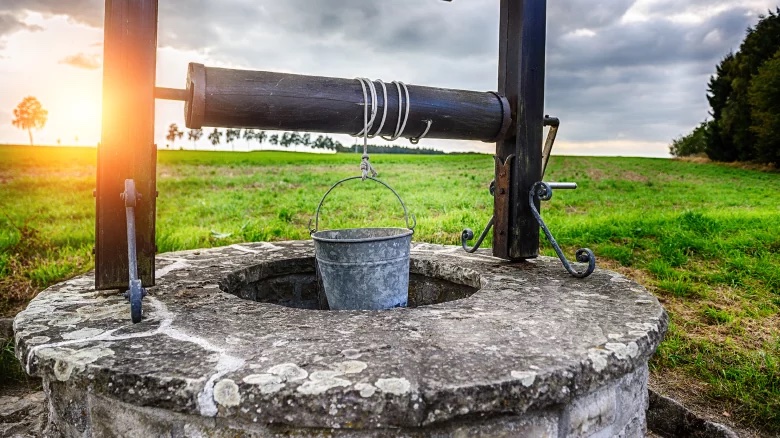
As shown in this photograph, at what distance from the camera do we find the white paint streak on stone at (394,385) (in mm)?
1618

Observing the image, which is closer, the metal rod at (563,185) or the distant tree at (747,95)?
the metal rod at (563,185)

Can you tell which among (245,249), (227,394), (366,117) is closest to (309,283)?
(245,249)

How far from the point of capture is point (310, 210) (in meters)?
8.69

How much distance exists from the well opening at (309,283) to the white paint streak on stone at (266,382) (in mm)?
1714

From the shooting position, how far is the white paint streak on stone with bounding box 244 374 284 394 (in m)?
1.63

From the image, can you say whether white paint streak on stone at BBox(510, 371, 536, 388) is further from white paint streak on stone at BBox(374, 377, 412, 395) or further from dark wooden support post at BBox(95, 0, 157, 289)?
dark wooden support post at BBox(95, 0, 157, 289)

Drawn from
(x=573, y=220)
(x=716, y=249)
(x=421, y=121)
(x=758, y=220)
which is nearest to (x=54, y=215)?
(x=421, y=121)

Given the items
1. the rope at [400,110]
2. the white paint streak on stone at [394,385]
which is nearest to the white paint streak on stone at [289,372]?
the white paint streak on stone at [394,385]

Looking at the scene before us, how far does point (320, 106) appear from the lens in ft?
9.70

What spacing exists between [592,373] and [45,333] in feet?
7.29

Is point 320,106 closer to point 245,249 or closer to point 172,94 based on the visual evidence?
point 172,94

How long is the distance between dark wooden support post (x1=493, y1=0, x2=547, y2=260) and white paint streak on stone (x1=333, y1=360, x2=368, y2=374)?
1.97 meters

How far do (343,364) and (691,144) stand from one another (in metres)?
37.3

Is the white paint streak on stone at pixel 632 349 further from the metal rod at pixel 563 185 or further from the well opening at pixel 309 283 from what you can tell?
the metal rod at pixel 563 185
